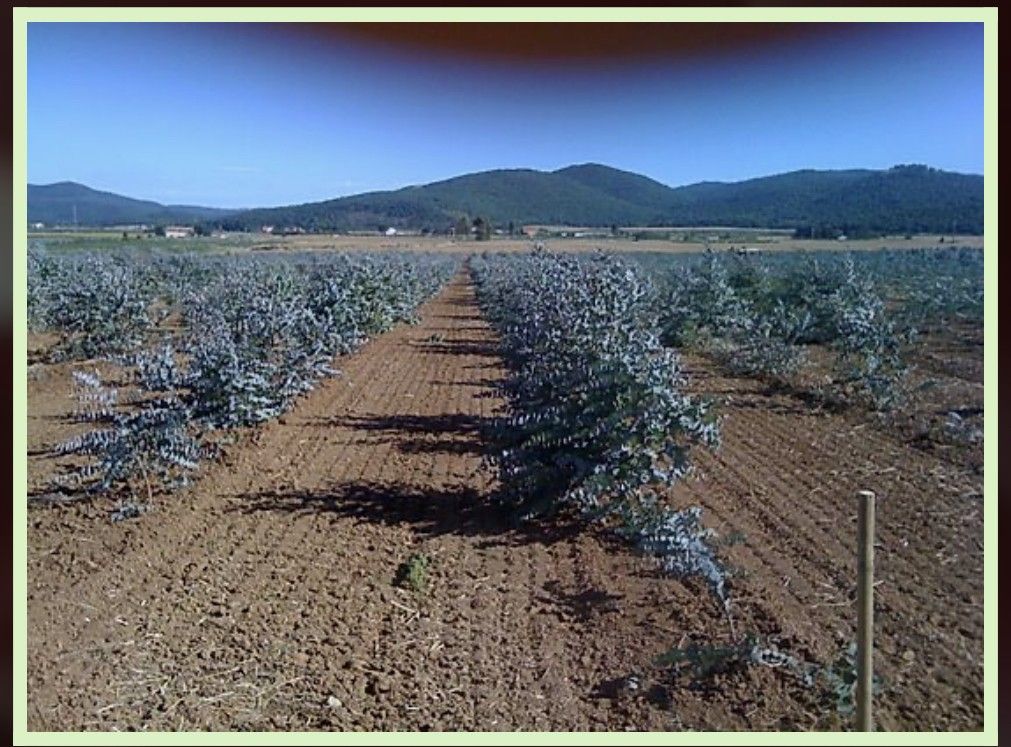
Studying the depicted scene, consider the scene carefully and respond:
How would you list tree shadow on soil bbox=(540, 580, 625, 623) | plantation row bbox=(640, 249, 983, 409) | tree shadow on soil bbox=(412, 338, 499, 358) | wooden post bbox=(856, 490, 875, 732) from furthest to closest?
tree shadow on soil bbox=(412, 338, 499, 358) → plantation row bbox=(640, 249, 983, 409) → tree shadow on soil bbox=(540, 580, 625, 623) → wooden post bbox=(856, 490, 875, 732)

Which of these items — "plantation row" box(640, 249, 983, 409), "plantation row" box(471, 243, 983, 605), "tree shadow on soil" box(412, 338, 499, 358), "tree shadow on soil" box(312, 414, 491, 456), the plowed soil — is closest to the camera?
the plowed soil

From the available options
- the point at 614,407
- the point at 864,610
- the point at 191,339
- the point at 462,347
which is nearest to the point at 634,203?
the point at 614,407

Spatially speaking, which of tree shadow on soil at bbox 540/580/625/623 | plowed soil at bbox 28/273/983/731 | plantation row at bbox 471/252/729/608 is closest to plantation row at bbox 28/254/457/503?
plowed soil at bbox 28/273/983/731

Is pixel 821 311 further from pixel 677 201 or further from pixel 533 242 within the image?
pixel 677 201

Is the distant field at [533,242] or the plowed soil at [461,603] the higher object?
the distant field at [533,242]

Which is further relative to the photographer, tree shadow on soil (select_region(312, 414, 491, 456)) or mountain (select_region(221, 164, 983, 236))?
tree shadow on soil (select_region(312, 414, 491, 456))

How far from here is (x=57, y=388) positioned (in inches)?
433

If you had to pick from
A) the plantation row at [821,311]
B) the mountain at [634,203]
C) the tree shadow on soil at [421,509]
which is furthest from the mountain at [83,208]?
the plantation row at [821,311]

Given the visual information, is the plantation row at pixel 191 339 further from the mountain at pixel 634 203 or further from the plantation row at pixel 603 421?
the plantation row at pixel 603 421

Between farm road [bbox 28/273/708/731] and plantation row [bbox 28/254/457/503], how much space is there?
0.40 meters

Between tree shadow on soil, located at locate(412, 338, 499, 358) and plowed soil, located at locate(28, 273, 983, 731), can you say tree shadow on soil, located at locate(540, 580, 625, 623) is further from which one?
tree shadow on soil, located at locate(412, 338, 499, 358)

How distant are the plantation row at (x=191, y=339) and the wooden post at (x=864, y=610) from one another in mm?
3976

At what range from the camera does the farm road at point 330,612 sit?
3.45m

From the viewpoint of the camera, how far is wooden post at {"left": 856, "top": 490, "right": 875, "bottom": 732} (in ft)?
8.07
